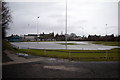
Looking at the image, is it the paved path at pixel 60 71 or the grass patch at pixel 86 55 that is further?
the grass patch at pixel 86 55

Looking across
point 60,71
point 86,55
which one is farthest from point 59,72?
point 86,55

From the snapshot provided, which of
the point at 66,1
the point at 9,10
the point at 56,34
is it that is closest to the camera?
the point at 66,1

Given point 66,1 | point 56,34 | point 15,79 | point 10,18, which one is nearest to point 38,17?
point 10,18

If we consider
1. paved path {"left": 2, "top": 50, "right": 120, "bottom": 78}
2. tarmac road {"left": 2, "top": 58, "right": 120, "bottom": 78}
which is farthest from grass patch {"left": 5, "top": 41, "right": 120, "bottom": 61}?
tarmac road {"left": 2, "top": 58, "right": 120, "bottom": 78}

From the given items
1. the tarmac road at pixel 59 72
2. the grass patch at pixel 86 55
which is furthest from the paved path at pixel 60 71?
the grass patch at pixel 86 55

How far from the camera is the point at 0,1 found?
28.8 m

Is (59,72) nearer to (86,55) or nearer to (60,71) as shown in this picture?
(60,71)

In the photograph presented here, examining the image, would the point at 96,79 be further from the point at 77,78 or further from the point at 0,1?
the point at 0,1

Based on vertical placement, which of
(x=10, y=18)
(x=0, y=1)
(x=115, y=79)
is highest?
(x=0, y=1)

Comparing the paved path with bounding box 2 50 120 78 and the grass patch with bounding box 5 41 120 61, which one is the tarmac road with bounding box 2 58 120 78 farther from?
the grass patch with bounding box 5 41 120 61

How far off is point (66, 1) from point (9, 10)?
617 inches

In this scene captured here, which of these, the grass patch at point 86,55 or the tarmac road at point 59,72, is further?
the grass patch at point 86,55

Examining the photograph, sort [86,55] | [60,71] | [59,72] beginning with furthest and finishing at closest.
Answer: [86,55] < [60,71] < [59,72]

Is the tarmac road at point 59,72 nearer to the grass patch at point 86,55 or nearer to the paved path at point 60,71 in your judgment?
the paved path at point 60,71
